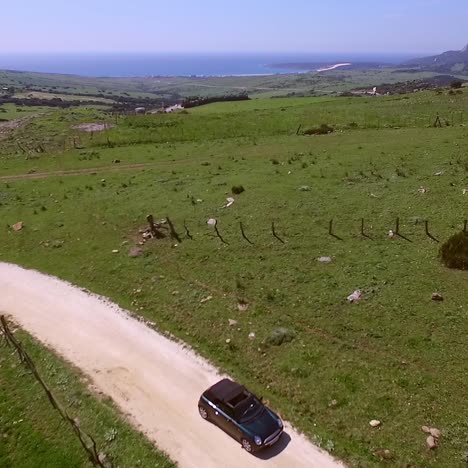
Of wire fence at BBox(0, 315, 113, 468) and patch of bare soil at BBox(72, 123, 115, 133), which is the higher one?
patch of bare soil at BBox(72, 123, 115, 133)

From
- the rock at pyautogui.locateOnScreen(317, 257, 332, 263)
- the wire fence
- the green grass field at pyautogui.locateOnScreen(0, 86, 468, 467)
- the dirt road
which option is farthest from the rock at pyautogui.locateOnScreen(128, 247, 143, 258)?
the rock at pyautogui.locateOnScreen(317, 257, 332, 263)

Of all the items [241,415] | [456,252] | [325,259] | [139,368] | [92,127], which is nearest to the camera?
[241,415]

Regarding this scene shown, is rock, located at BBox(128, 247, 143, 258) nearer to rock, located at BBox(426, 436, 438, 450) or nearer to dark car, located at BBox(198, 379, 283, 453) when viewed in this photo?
dark car, located at BBox(198, 379, 283, 453)

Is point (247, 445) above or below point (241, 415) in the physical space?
below

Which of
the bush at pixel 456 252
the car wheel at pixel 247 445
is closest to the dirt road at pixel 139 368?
the car wheel at pixel 247 445

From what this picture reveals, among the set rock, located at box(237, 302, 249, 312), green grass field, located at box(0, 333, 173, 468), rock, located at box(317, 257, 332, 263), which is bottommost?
green grass field, located at box(0, 333, 173, 468)

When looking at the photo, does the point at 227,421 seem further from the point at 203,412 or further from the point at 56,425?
the point at 56,425

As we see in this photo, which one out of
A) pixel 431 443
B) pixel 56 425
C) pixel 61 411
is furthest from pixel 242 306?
pixel 431 443
